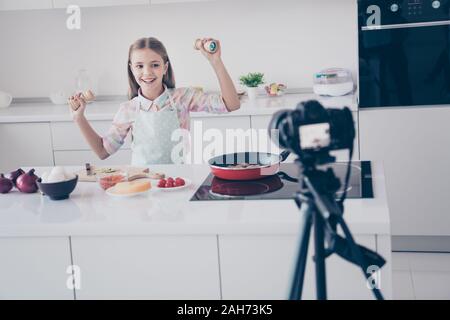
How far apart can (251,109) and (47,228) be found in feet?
6.07

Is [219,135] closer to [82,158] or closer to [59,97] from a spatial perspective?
[82,158]

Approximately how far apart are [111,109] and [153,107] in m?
1.19

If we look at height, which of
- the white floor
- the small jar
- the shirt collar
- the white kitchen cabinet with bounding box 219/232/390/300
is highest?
the small jar

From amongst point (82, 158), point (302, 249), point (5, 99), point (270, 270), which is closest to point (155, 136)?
point (270, 270)

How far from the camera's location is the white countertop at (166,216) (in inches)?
64.4

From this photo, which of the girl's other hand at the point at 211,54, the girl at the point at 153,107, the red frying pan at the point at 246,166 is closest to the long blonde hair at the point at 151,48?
the girl at the point at 153,107

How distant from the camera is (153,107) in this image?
8.46 feet

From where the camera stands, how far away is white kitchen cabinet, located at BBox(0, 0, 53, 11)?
3738 mm

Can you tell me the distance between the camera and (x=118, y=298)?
1765mm

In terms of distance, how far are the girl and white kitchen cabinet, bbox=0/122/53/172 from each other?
1.19 m

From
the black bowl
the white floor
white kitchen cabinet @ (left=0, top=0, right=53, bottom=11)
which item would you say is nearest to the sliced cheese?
the black bowl

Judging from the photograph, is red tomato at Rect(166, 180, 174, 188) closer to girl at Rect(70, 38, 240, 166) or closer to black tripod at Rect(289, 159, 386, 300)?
girl at Rect(70, 38, 240, 166)
